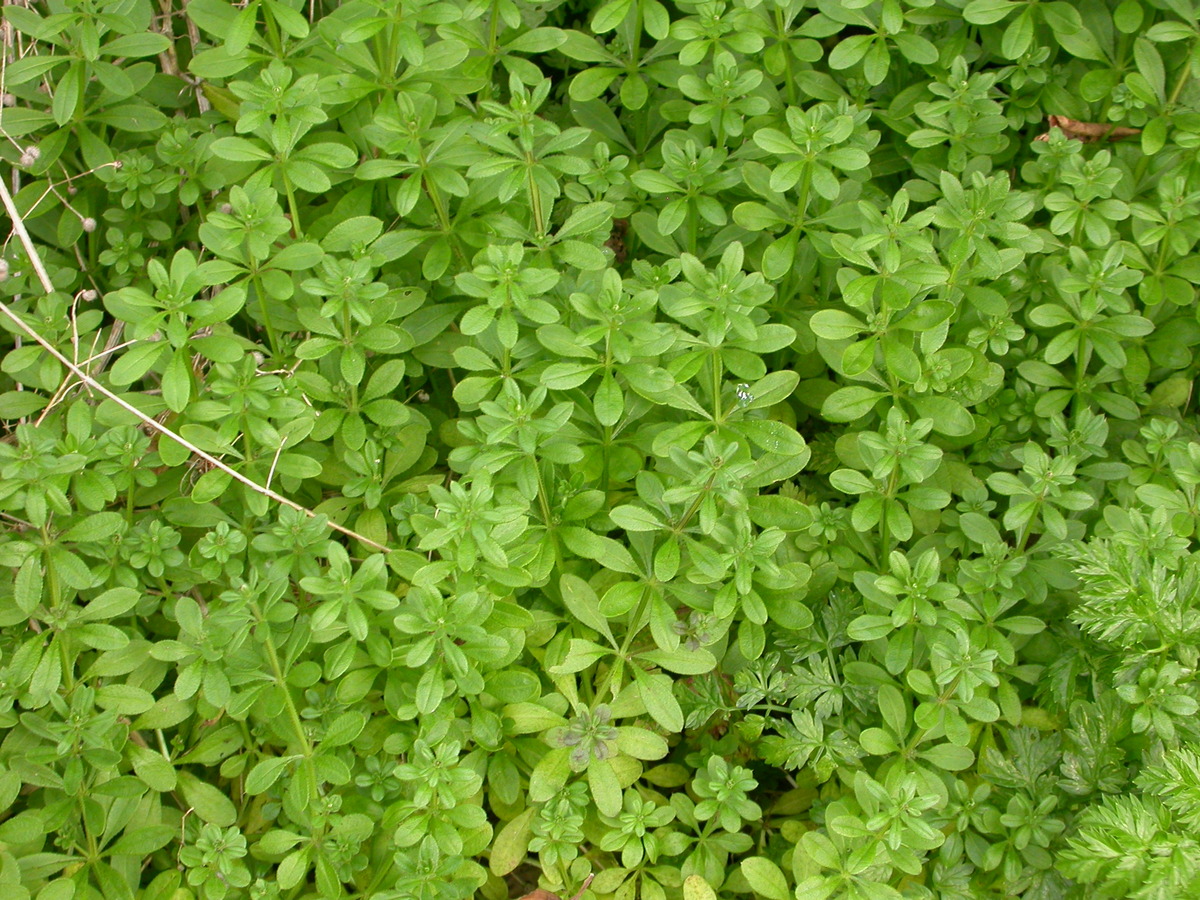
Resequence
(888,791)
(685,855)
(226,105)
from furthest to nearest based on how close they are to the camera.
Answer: (226,105)
(685,855)
(888,791)

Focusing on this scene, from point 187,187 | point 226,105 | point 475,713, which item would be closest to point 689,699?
point 475,713

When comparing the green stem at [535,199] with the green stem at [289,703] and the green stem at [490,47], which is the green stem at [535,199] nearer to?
the green stem at [490,47]

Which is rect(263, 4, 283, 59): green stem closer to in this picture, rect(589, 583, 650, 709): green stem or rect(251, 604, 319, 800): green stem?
rect(251, 604, 319, 800): green stem

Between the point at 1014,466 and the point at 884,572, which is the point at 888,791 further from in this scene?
the point at 1014,466

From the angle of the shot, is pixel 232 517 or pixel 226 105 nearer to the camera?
pixel 232 517

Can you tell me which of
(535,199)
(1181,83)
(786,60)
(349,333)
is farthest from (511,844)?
(1181,83)

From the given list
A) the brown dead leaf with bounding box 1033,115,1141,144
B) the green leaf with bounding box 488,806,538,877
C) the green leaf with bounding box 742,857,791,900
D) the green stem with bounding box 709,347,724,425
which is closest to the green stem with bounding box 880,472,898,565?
the green stem with bounding box 709,347,724,425
